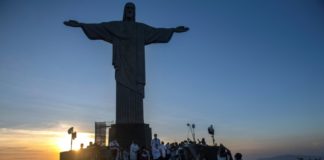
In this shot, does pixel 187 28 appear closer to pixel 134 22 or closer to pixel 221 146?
pixel 134 22

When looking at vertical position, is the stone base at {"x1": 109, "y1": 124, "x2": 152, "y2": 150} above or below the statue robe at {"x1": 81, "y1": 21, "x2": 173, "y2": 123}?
below

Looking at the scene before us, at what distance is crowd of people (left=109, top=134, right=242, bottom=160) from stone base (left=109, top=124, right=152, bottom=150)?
66 centimetres

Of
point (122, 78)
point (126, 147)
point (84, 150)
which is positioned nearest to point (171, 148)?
point (126, 147)

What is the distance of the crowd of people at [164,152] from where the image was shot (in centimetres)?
1609

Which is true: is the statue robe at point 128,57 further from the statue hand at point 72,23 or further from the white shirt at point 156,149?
the white shirt at point 156,149

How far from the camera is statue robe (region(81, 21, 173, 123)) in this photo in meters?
20.6

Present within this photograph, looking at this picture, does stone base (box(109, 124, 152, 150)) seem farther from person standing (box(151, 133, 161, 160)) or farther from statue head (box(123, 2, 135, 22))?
statue head (box(123, 2, 135, 22))

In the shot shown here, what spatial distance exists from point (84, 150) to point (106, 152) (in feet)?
4.54

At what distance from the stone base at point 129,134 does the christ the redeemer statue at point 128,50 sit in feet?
2.29

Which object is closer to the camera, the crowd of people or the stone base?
Answer: the crowd of people

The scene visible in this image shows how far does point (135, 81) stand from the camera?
21.1 m

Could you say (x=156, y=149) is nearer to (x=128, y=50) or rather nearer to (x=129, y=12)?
(x=128, y=50)

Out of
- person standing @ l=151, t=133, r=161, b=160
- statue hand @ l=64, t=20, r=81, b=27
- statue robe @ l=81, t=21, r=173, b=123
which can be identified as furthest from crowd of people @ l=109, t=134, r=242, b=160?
statue hand @ l=64, t=20, r=81, b=27

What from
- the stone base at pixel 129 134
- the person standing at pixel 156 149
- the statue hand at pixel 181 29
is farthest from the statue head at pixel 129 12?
the person standing at pixel 156 149
